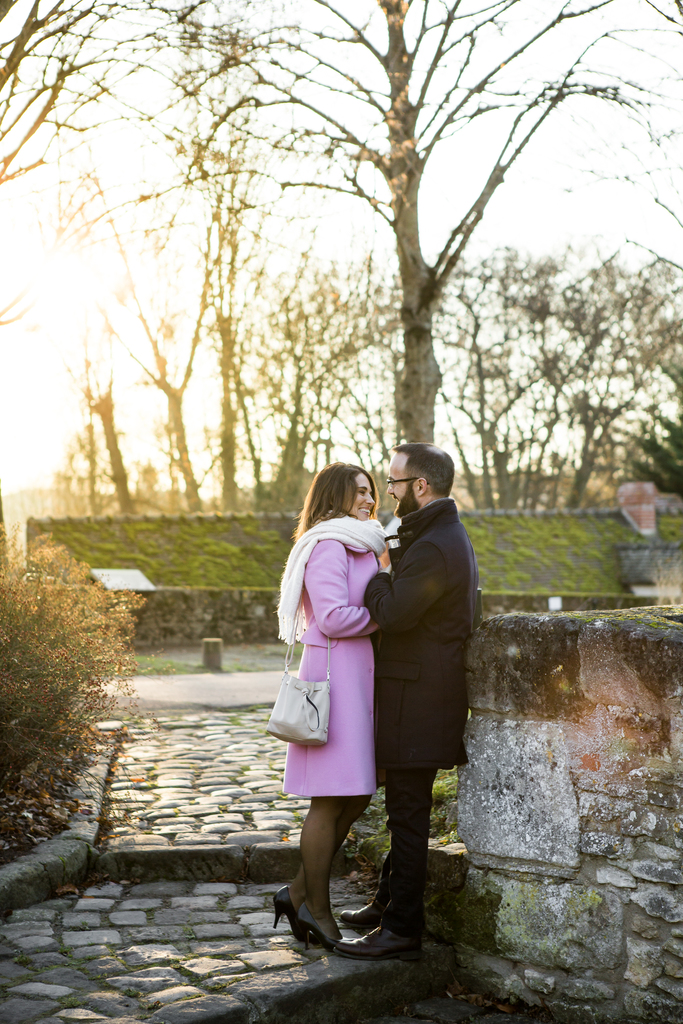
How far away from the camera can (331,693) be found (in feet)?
11.5

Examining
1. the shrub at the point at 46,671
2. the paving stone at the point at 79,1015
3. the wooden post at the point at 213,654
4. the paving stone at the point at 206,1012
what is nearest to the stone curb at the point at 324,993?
the paving stone at the point at 206,1012

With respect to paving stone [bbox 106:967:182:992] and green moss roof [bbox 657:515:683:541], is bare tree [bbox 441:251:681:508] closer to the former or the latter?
green moss roof [bbox 657:515:683:541]

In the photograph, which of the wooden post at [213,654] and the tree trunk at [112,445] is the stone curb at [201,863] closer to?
the wooden post at [213,654]

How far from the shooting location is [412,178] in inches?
403

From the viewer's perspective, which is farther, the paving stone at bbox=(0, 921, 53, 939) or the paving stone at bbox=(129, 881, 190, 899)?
the paving stone at bbox=(129, 881, 190, 899)

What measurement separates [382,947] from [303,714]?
909 mm


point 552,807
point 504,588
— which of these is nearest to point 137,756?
point 552,807

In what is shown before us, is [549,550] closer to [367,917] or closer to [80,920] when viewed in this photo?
[367,917]

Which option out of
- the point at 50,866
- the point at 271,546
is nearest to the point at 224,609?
the point at 271,546

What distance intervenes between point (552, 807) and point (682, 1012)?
0.73 m

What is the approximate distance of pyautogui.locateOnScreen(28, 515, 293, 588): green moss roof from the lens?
1891 cm

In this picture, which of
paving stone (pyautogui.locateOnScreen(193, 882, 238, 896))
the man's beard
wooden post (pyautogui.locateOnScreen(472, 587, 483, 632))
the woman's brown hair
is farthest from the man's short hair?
paving stone (pyautogui.locateOnScreen(193, 882, 238, 896))

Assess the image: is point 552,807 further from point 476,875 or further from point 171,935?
point 171,935

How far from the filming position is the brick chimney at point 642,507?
2553cm
